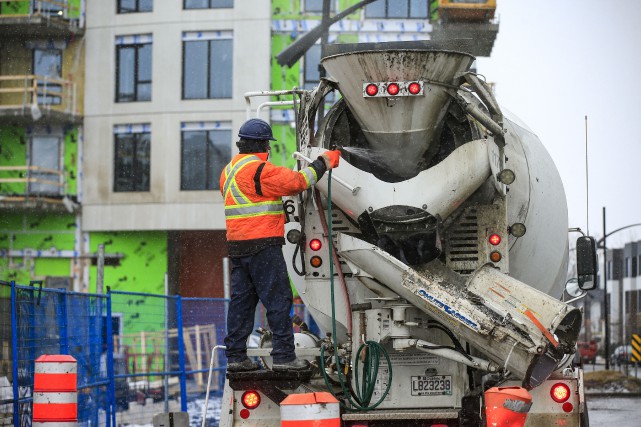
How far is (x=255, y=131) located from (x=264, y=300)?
1249 mm

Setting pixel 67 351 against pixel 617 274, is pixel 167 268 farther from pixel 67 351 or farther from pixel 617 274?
pixel 617 274

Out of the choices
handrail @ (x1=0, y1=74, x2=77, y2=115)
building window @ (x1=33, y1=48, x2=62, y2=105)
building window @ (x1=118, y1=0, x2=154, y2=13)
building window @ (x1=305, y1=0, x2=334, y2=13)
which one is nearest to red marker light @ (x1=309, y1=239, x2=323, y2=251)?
building window @ (x1=305, y1=0, x2=334, y2=13)

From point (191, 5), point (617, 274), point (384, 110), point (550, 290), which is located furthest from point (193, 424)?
point (617, 274)

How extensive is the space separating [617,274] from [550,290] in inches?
3102

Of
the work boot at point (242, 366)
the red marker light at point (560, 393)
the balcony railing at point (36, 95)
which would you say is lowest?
the red marker light at point (560, 393)

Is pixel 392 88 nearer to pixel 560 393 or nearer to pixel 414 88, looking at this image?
pixel 414 88

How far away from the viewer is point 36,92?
3369 centimetres

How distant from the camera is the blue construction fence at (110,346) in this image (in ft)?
35.7

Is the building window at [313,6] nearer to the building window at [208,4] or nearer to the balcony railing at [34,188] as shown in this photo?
the building window at [208,4]

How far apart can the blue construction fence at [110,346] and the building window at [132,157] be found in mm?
14049

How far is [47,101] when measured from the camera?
113 ft

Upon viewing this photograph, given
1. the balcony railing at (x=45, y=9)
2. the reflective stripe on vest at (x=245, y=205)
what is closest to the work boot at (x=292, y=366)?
the reflective stripe on vest at (x=245, y=205)

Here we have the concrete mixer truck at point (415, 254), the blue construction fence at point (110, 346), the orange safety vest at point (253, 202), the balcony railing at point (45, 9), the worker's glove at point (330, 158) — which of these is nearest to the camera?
the concrete mixer truck at point (415, 254)

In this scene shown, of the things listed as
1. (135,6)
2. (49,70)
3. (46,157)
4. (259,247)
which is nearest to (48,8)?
(49,70)
